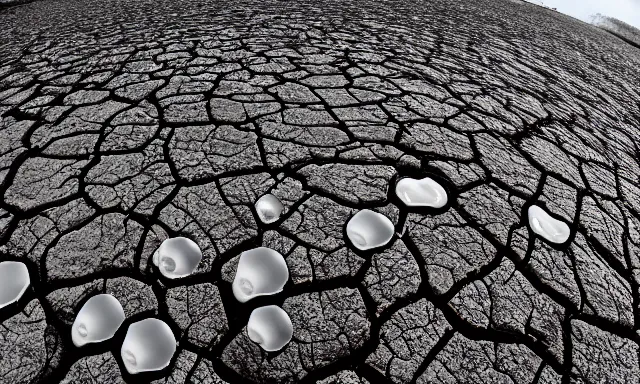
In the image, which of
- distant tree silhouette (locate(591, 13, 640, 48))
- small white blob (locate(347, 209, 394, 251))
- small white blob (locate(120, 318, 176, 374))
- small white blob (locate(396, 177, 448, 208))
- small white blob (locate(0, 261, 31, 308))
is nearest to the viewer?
small white blob (locate(120, 318, 176, 374))

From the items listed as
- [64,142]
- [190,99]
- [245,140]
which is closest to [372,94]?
[245,140]

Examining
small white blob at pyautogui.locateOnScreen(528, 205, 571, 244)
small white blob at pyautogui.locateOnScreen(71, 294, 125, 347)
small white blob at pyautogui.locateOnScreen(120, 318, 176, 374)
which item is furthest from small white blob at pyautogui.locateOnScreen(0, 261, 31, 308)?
small white blob at pyautogui.locateOnScreen(528, 205, 571, 244)

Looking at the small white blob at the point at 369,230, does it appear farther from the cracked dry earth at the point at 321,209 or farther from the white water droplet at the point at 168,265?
the white water droplet at the point at 168,265

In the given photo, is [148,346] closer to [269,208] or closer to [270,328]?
[270,328]

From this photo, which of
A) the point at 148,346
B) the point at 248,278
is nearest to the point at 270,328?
the point at 248,278

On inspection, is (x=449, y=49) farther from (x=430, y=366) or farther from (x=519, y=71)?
(x=430, y=366)

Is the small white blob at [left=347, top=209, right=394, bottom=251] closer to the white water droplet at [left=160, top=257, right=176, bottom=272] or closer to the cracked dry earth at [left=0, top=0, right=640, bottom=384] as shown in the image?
the cracked dry earth at [left=0, top=0, right=640, bottom=384]
